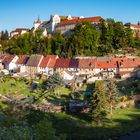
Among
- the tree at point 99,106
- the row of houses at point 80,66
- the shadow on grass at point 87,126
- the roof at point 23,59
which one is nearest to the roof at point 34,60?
the row of houses at point 80,66

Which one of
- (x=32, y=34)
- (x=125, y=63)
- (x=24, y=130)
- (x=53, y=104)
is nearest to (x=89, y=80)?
(x=125, y=63)

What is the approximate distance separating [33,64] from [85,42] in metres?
13.6

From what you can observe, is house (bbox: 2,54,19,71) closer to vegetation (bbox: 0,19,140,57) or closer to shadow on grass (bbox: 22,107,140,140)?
vegetation (bbox: 0,19,140,57)

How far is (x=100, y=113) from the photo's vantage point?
53.2 metres

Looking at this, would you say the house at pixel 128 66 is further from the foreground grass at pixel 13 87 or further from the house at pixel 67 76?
the foreground grass at pixel 13 87

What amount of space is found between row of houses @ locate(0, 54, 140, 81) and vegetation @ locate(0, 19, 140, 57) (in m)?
5.28

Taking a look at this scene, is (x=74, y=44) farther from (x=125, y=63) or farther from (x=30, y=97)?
(x=30, y=97)

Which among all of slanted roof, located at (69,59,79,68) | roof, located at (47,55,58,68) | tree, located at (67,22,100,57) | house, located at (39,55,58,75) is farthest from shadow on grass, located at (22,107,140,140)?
tree, located at (67,22,100,57)

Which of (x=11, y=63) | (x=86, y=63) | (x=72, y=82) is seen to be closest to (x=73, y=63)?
(x=86, y=63)

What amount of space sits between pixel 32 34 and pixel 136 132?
51319 mm

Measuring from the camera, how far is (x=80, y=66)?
80.5m

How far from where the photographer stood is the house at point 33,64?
8306 centimetres

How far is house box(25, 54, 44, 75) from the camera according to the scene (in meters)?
83.1

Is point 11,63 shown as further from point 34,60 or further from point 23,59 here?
point 34,60
